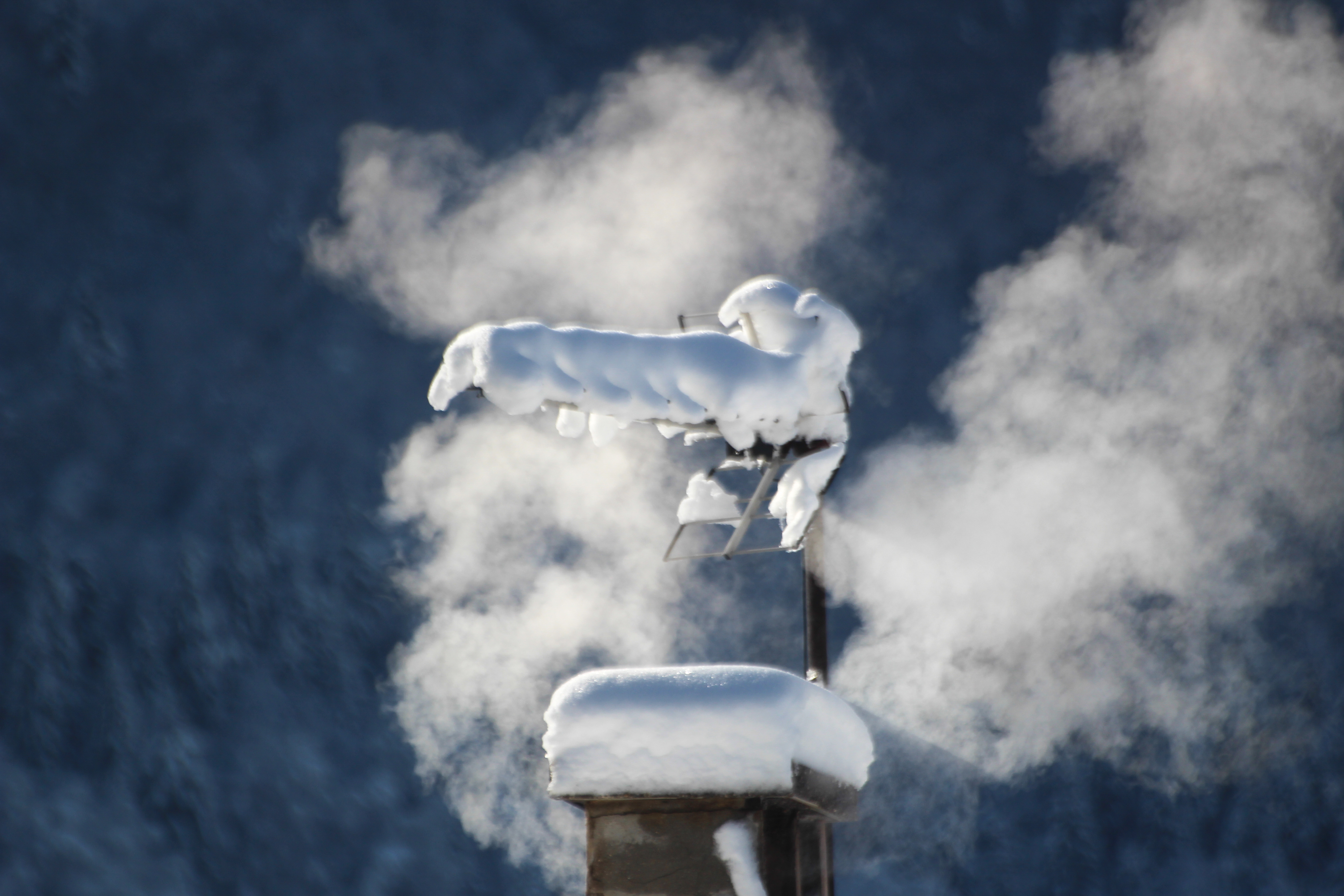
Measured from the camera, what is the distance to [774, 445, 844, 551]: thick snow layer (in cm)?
314

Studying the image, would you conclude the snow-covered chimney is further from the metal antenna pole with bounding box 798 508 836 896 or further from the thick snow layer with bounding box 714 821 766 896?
the metal antenna pole with bounding box 798 508 836 896

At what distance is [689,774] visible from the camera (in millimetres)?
2260

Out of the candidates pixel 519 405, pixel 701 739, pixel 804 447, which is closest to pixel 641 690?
pixel 701 739

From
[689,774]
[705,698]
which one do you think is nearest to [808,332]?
[705,698]

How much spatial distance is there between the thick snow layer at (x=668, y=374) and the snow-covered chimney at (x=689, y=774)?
1.95 ft

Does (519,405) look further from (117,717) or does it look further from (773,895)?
(117,717)

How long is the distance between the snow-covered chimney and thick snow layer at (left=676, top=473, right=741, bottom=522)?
114 centimetres

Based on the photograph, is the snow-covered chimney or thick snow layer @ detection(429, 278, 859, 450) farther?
thick snow layer @ detection(429, 278, 859, 450)

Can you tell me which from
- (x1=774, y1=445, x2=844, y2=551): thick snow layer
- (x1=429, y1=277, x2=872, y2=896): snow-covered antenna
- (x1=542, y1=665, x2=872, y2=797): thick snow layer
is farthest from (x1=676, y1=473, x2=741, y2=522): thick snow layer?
(x1=542, y1=665, x2=872, y2=797): thick snow layer

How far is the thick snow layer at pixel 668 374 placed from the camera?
2.43 meters

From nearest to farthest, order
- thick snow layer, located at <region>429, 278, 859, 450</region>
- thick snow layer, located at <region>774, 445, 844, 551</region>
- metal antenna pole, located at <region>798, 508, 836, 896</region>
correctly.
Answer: thick snow layer, located at <region>429, 278, 859, 450</region> < metal antenna pole, located at <region>798, 508, 836, 896</region> < thick snow layer, located at <region>774, 445, 844, 551</region>

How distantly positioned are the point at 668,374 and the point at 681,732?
79 cm

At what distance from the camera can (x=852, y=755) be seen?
2.60 m

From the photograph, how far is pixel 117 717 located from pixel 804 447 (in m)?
22.9
